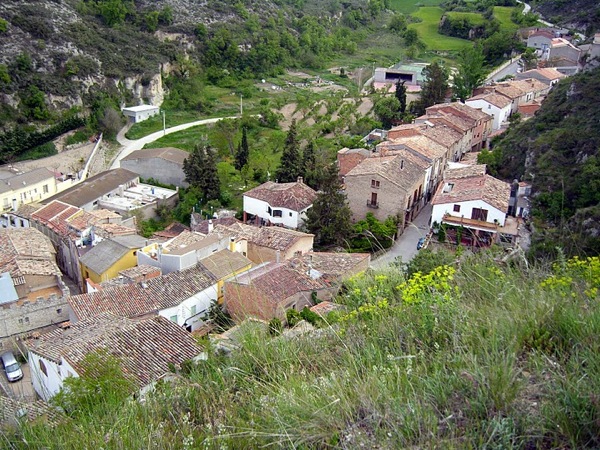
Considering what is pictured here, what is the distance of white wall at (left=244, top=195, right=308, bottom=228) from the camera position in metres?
22.0

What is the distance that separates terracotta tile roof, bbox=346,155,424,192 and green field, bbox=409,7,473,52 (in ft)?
133

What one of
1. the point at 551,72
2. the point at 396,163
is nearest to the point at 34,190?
the point at 396,163

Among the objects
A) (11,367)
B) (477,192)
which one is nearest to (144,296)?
(11,367)

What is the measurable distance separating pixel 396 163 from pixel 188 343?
1468 centimetres

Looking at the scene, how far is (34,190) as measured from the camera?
85.6ft

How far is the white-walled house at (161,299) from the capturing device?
14930 mm

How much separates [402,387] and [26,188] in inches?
1006

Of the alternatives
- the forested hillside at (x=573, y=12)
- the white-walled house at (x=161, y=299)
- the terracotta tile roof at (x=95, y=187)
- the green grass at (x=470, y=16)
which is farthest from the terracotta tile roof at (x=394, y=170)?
the green grass at (x=470, y=16)

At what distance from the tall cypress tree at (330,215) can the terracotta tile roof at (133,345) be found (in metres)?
9.75

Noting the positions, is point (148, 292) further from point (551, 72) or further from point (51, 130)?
point (551, 72)

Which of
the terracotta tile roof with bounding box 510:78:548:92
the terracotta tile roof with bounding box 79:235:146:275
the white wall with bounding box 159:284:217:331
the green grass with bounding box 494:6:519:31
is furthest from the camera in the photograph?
the green grass with bounding box 494:6:519:31

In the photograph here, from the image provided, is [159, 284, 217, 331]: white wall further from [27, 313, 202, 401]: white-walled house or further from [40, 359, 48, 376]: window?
[40, 359, 48, 376]: window

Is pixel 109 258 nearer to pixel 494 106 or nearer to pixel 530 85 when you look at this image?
pixel 494 106

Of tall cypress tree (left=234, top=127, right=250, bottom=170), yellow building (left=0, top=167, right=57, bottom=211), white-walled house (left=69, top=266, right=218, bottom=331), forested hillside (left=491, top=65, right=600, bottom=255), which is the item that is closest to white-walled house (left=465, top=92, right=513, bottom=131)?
forested hillside (left=491, top=65, right=600, bottom=255)
